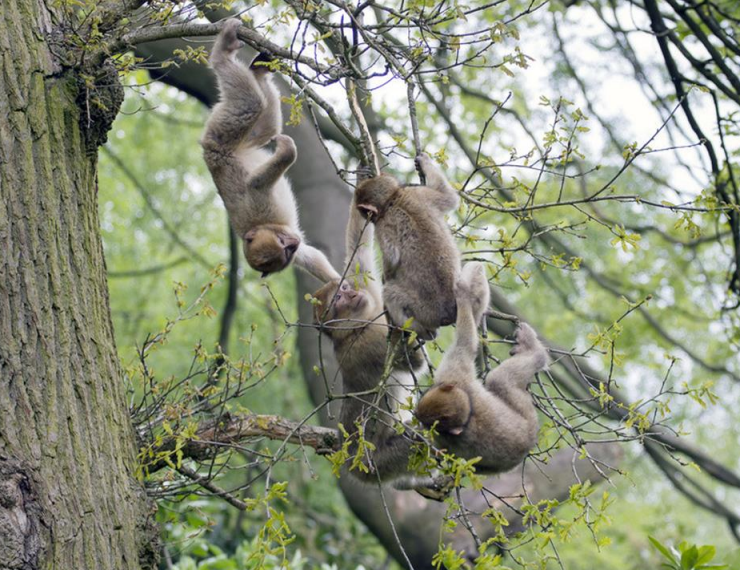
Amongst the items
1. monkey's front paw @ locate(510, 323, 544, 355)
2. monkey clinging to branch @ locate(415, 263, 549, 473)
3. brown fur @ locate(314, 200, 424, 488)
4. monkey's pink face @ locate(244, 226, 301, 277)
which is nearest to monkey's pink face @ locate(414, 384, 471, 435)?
monkey clinging to branch @ locate(415, 263, 549, 473)

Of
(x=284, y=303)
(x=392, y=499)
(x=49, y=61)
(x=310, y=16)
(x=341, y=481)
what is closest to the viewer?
(x=310, y=16)

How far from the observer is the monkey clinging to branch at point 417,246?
4.61 m

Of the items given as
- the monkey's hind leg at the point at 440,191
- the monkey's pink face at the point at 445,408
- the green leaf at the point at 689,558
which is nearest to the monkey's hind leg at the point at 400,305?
the monkey's pink face at the point at 445,408

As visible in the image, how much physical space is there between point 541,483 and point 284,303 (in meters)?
6.18

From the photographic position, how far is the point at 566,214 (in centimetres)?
1180

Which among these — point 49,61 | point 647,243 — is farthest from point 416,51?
point 647,243

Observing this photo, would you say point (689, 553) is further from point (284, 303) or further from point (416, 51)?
point (284, 303)

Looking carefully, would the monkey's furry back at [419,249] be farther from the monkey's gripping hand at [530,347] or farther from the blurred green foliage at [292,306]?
the blurred green foliage at [292,306]

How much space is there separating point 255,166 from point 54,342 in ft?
11.9

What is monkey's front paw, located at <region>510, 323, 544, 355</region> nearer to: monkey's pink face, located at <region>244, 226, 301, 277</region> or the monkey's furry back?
the monkey's furry back

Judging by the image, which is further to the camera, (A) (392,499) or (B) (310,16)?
(A) (392,499)

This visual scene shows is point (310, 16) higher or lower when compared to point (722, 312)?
higher

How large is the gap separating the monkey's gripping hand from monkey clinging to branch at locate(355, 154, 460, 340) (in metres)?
0.43

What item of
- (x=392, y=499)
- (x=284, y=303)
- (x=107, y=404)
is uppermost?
(x=284, y=303)
